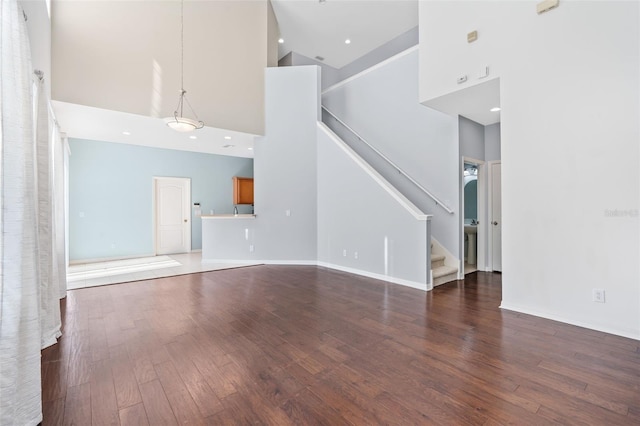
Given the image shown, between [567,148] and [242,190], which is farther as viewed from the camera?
[242,190]

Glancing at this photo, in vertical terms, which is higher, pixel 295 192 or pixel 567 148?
pixel 567 148

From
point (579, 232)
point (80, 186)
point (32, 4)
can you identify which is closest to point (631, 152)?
point (579, 232)

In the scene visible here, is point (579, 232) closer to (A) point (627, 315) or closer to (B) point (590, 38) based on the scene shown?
(A) point (627, 315)

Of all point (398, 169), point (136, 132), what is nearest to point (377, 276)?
point (398, 169)

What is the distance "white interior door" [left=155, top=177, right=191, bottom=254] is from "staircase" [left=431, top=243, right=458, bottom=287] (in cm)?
671

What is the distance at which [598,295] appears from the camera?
2.91 meters

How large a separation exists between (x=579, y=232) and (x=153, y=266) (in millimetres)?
7184

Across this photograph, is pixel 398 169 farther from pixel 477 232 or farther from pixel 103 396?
pixel 103 396

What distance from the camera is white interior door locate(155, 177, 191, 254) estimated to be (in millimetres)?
7938

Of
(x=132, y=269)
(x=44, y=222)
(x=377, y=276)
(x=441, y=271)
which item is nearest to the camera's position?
(x=44, y=222)

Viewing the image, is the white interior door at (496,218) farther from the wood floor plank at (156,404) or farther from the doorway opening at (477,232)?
the wood floor plank at (156,404)

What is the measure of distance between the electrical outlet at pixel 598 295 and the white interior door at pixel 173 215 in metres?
8.56

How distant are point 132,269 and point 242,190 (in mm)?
3582

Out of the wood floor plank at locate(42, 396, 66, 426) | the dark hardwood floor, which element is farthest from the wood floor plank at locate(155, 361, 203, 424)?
the wood floor plank at locate(42, 396, 66, 426)
